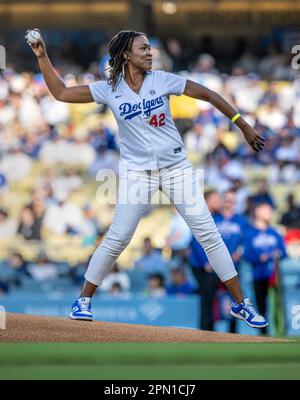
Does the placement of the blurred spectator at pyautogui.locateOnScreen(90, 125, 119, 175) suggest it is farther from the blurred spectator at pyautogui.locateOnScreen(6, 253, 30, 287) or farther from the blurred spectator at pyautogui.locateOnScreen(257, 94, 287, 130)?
the blurred spectator at pyautogui.locateOnScreen(6, 253, 30, 287)

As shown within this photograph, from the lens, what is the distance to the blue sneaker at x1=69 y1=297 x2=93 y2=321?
285 inches

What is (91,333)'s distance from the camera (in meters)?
6.77

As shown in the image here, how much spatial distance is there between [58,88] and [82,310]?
168 centimetres

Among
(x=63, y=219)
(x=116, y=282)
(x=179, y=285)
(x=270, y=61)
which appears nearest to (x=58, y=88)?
(x=179, y=285)

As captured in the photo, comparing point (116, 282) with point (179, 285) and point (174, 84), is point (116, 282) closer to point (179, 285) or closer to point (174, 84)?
point (179, 285)

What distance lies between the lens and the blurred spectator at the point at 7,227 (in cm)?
1582

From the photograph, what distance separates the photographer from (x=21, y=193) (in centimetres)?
1734

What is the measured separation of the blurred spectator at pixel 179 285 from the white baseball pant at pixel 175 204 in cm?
589

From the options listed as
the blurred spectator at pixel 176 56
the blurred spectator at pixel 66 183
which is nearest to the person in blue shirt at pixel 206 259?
the blurred spectator at pixel 66 183

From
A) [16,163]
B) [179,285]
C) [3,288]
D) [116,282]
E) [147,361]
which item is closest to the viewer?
[147,361]

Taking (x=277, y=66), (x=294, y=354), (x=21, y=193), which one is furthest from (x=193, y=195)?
(x=277, y=66)

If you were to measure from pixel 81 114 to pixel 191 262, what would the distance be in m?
7.84

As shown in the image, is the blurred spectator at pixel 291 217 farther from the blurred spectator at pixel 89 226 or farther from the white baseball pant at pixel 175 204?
the white baseball pant at pixel 175 204

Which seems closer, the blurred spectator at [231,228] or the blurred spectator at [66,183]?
the blurred spectator at [231,228]
